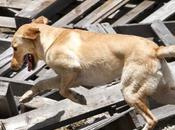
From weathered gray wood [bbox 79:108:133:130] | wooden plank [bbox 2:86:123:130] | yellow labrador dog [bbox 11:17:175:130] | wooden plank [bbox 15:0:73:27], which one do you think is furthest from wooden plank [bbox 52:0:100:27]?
weathered gray wood [bbox 79:108:133:130]

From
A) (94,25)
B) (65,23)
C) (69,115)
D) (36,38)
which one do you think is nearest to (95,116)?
(69,115)

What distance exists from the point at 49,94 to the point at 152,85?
1548 millimetres

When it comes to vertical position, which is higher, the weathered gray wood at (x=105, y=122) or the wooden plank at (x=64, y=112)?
the wooden plank at (x=64, y=112)

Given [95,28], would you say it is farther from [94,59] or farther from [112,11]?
[94,59]

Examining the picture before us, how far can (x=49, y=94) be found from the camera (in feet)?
21.8

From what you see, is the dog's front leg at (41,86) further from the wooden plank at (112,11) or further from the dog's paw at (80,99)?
the wooden plank at (112,11)

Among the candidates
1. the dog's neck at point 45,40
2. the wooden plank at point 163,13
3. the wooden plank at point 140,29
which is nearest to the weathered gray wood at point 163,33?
the wooden plank at point 140,29

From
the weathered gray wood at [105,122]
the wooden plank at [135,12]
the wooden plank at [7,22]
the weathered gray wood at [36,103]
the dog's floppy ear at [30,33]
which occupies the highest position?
the dog's floppy ear at [30,33]

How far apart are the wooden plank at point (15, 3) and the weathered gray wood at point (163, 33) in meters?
2.47

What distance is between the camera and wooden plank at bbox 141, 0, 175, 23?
25.3ft

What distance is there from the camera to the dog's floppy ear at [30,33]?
19.0 ft

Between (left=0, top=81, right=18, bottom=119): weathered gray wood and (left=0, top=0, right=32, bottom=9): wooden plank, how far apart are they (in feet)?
10.1

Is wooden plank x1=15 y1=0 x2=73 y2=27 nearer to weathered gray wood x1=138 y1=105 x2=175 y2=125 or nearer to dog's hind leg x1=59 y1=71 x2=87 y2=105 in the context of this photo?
dog's hind leg x1=59 y1=71 x2=87 y2=105

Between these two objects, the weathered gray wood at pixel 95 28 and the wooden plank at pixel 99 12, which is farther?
the wooden plank at pixel 99 12
